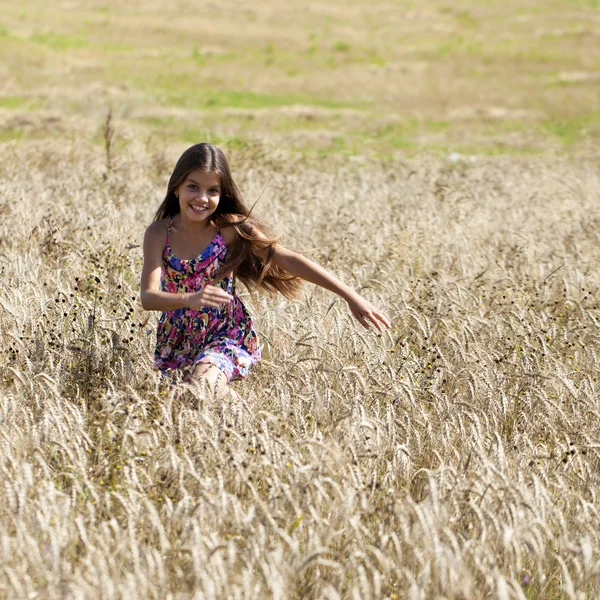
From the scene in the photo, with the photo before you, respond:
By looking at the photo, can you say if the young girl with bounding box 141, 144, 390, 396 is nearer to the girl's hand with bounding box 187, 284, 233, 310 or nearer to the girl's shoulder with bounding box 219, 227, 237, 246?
the girl's shoulder with bounding box 219, 227, 237, 246

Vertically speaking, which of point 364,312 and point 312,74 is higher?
point 364,312

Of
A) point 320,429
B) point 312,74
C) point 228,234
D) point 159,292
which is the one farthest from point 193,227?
point 312,74

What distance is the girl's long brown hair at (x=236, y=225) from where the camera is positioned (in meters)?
4.32

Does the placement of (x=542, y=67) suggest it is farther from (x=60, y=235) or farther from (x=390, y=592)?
(x=390, y=592)

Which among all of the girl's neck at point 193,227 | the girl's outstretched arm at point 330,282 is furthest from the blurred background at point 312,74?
the girl's outstretched arm at point 330,282

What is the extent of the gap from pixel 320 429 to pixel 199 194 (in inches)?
53.5

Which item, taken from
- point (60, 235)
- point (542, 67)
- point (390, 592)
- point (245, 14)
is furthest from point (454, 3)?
point (390, 592)

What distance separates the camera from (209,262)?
178 inches

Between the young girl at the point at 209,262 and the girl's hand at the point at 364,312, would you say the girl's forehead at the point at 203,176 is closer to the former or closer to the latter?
the young girl at the point at 209,262

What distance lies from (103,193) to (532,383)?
527 centimetres

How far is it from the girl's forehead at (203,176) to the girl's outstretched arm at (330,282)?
423 mm

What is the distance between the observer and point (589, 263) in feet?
22.4

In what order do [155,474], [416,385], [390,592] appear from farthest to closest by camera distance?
[416,385]
[155,474]
[390,592]

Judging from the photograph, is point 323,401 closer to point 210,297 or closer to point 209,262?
point 210,297
